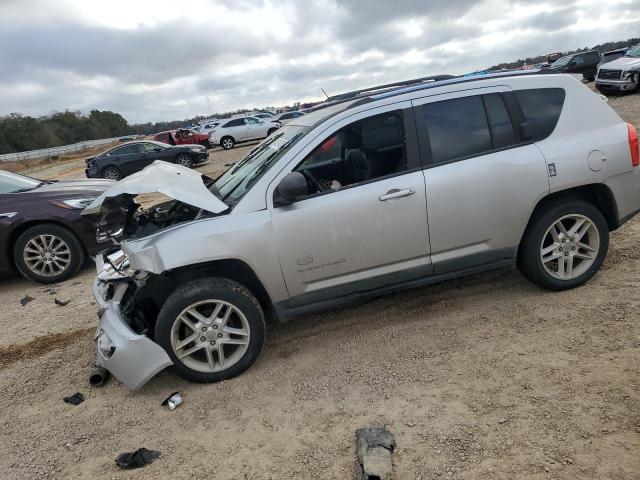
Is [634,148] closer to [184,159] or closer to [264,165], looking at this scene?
[264,165]

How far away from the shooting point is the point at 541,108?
379 centimetres

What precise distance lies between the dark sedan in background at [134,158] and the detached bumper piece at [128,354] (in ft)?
52.4

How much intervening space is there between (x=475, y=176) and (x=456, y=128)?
0.41 m

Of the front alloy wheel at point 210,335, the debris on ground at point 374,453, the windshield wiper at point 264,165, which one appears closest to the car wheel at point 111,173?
the windshield wiper at point 264,165

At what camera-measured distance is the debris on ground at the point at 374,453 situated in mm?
2373

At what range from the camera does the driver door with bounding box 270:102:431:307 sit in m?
3.41

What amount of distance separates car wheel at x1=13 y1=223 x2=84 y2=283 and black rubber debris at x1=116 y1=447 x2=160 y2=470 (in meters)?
4.00

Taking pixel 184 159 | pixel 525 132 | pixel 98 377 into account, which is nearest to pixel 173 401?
pixel 98 377

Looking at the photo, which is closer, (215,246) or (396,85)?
(215,246)

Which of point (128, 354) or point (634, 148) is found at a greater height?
point (634, 148)

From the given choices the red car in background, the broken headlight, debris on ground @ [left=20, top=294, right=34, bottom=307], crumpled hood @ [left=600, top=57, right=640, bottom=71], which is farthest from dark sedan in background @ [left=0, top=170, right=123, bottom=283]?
the red car in background

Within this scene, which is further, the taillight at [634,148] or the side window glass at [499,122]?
the taillight at [634,148]

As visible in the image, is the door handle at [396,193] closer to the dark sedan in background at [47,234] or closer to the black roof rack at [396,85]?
the black roof rack at [396,85]

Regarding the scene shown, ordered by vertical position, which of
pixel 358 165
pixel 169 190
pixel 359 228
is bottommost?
pixel 359 228
